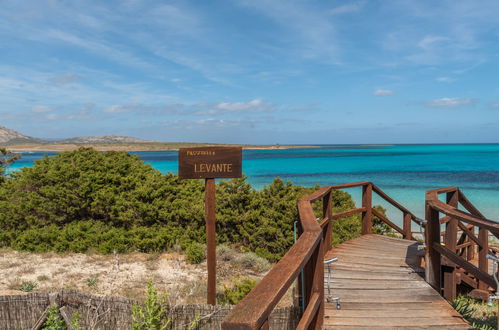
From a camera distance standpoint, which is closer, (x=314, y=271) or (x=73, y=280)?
(x=314, y=271)

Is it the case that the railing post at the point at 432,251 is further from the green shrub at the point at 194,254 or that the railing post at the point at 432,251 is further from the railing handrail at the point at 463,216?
the green shrub at the point at 194,254

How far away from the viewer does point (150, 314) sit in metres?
3.90

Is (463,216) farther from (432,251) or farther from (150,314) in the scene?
(150,314)

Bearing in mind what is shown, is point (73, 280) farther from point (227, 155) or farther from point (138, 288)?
point (227, 155)

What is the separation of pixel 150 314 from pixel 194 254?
13.5ft

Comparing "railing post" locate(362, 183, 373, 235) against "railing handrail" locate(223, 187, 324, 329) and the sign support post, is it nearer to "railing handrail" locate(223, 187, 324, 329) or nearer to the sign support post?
the sign support post

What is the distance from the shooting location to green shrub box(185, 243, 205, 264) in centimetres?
794

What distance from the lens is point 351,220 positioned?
11.0 meters

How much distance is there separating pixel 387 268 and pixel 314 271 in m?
2.98

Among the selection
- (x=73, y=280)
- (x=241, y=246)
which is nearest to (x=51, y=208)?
(x=73, y=280)

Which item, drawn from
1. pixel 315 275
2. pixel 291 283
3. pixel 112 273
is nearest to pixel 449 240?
pixel 315 275

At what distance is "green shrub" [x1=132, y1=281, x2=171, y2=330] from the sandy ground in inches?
59.7

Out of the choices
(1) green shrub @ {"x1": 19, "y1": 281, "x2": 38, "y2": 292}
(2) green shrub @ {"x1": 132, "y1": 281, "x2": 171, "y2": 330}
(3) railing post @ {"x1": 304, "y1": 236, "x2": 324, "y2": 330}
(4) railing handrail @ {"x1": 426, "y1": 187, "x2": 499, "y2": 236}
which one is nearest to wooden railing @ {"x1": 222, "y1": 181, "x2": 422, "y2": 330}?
(3) railing post @ {"x1": 304, "y1": 236, "x2": 324, "y2": 330}

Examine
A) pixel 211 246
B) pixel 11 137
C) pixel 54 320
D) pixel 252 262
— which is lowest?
pixel 252 262
